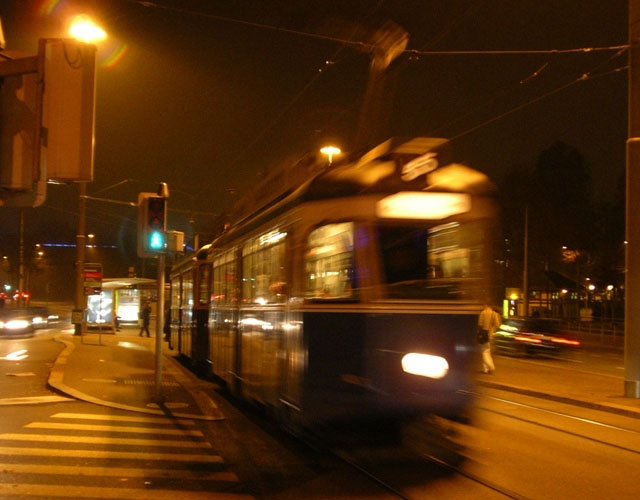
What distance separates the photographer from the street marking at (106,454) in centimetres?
811

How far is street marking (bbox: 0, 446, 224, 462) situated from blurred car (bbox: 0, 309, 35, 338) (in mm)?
24762

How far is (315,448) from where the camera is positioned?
8.96 metres

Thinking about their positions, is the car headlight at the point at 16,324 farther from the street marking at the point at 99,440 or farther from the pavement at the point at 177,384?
the street marking at the point at 99,440

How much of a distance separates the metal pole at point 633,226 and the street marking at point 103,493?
953cm

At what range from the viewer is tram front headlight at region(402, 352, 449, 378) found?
25.3 ft

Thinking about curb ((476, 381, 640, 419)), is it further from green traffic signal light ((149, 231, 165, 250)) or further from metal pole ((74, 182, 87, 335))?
metal pole ((74, 182, 87, 335))

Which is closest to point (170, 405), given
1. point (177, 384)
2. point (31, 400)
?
point (31, 400)

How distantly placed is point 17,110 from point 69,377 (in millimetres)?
11539

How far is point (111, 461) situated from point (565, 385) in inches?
427

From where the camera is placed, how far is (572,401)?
13.6 m

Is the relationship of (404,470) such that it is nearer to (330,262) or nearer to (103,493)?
(330,262)

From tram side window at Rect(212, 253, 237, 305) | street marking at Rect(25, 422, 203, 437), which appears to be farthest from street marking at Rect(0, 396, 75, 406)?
tram side window at Rect(212, 253, 237, 305)

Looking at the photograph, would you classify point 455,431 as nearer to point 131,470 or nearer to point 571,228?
point 131,470

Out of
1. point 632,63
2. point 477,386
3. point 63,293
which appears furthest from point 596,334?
point 63,293
